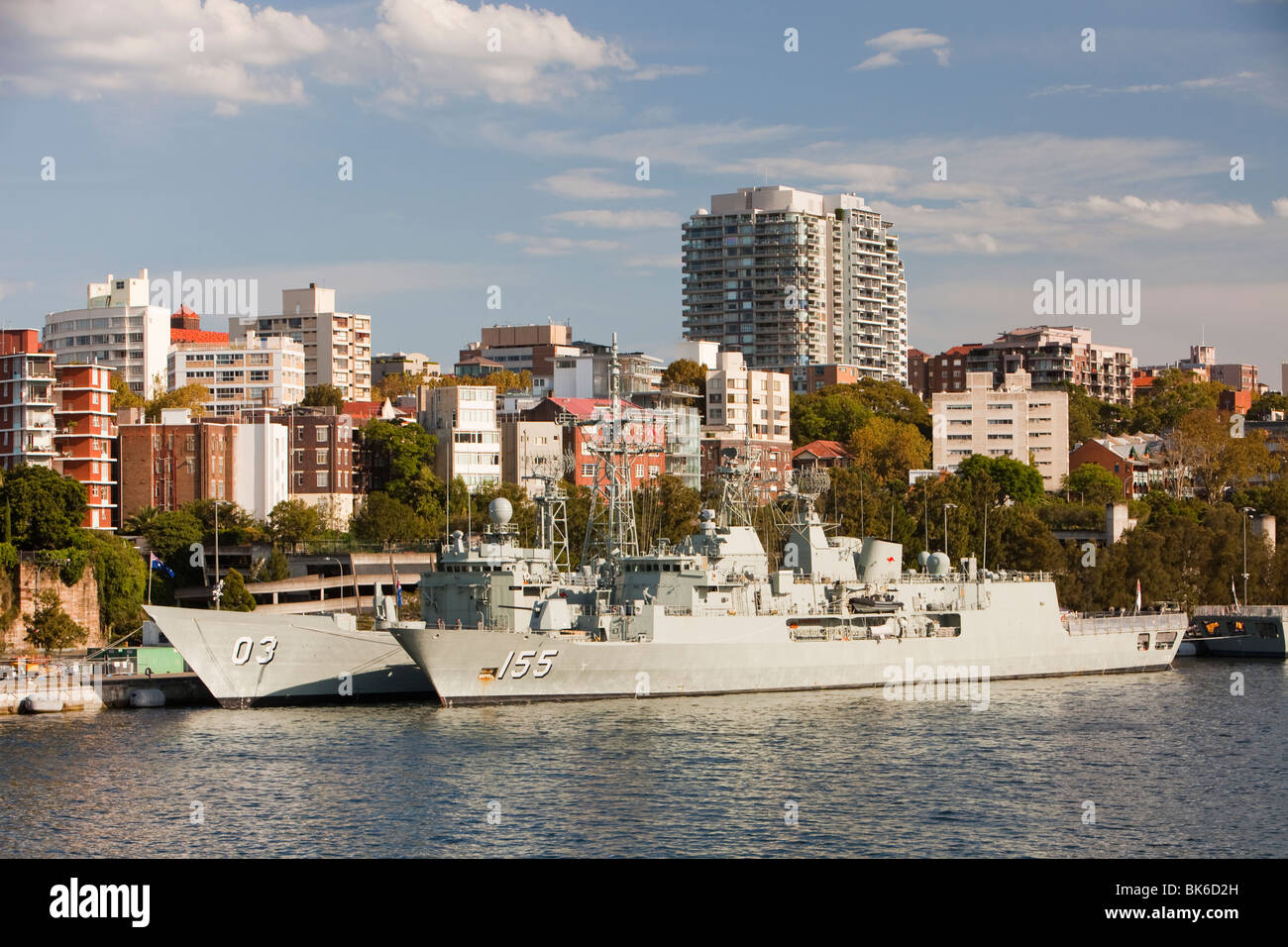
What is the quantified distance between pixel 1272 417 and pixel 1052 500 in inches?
3137

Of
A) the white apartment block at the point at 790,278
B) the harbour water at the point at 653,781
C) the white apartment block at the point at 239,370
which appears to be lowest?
the harbour water at the point at 653,781

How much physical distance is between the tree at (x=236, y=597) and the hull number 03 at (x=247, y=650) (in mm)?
17016

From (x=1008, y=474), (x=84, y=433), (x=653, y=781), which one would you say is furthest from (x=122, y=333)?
(x=653, y=781)

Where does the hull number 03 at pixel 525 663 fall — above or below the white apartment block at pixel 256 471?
below

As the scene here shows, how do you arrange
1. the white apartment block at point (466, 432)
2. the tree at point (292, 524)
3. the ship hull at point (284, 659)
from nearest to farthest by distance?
the ship hull at point (284, 659), the tree at point (292, 524), the white apartment block at point (466, 432)

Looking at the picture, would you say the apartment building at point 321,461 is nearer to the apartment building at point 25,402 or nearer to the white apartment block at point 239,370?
the apartment building at point 25,402

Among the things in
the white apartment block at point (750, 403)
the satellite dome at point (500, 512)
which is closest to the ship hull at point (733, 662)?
the satellite dome at point (500, 512)

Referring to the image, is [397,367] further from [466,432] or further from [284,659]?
[284,659]

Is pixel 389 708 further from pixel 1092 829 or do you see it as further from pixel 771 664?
pixel 1092 829

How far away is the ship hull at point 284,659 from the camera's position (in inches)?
1949

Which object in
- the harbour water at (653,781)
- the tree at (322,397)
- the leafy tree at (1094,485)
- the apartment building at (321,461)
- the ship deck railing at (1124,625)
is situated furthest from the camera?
the leafy tree at (1094,485)

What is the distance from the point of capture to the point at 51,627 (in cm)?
6172

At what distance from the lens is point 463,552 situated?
54.8 meters
